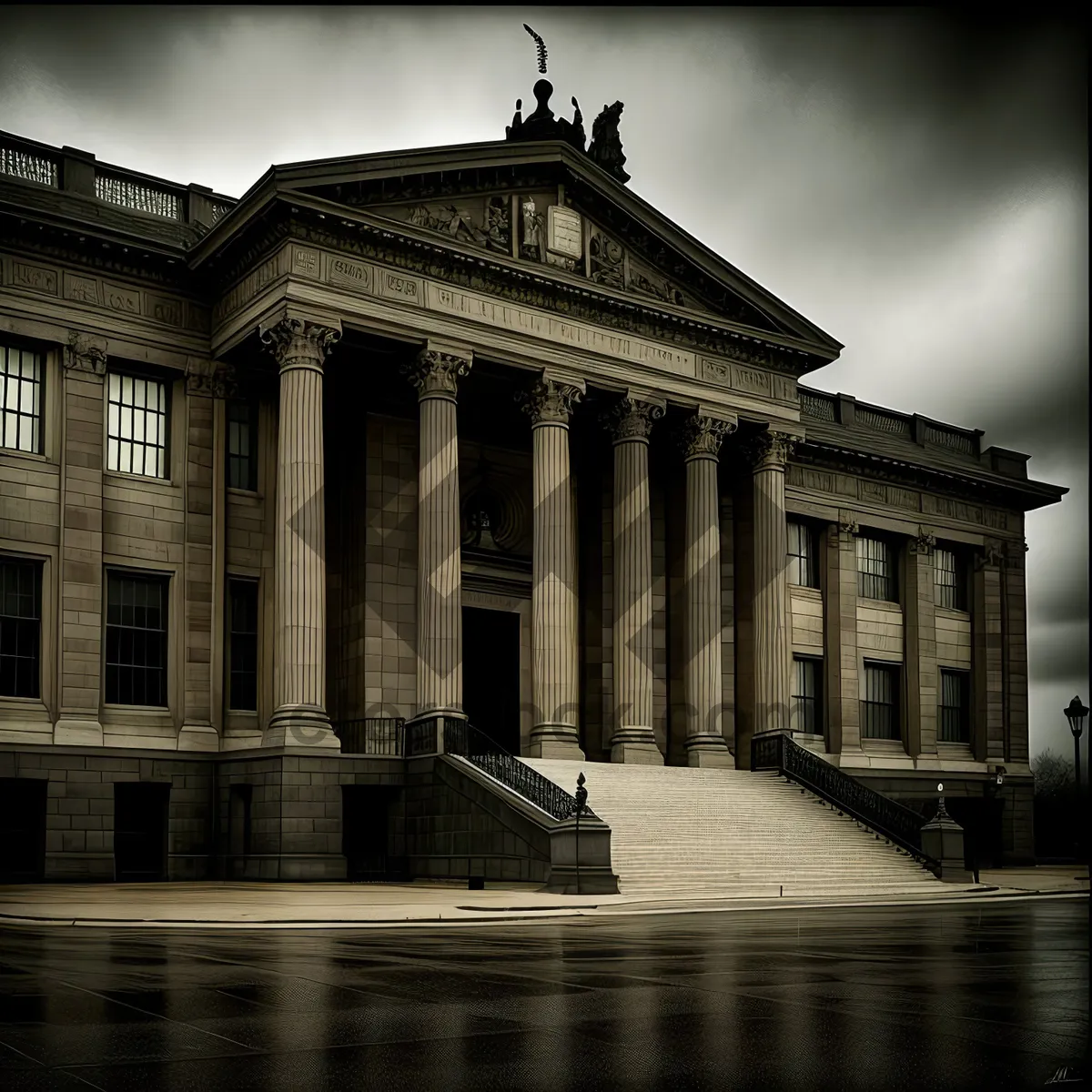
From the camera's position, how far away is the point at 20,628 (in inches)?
1368

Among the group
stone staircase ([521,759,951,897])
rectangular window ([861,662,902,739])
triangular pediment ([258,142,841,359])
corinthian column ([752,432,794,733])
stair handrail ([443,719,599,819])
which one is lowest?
stone staircase ([521,759,951,897])

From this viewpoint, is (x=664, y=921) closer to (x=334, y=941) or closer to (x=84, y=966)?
(x=334, y=941)

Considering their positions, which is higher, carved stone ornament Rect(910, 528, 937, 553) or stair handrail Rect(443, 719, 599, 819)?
carved stone ornament Rect(910, 528, 937, 553)

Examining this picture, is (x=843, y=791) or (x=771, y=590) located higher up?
(x=771, y=590)

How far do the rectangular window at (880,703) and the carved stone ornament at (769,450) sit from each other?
11.8 metres

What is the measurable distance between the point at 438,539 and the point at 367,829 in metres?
7.49

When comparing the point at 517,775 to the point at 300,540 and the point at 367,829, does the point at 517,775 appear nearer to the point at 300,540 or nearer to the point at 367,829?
the point at 367,829

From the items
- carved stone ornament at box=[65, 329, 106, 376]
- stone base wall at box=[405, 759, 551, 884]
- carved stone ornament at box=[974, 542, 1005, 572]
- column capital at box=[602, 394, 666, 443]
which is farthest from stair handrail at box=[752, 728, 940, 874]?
carved stone ornament at box=[65, 329, 106, 376]

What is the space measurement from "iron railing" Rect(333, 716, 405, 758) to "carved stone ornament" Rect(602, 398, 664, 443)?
34.3 ft

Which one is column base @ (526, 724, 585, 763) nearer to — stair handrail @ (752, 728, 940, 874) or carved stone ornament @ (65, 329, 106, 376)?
stair handrail @ (752, 728, 940, 874)

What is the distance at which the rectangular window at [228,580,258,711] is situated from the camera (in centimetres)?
3825

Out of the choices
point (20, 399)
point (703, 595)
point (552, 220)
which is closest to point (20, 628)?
point (20, 399)

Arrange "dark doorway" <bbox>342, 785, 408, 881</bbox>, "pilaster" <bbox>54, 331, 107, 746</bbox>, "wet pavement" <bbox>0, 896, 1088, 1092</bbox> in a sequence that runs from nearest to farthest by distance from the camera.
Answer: "wet pavement" <bbox>0, 896, 1088, 1092</bbox>
"pilaster" <bbox>54, 331, 107, 746</bbox>
"dark doorway" <bbox>342, 785, 408, 881</bbox>

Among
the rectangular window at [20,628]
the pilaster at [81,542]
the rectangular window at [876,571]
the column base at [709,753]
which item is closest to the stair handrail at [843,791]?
the column base at [709,753]
